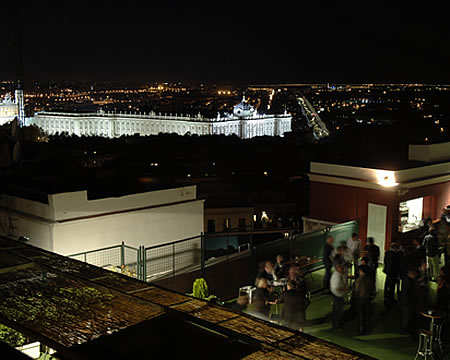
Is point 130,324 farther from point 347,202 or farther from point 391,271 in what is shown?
point 347,202

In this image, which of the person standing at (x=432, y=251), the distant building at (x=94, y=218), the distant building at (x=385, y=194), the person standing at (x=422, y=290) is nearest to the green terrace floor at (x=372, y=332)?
the person standing at (x=422, y=290)

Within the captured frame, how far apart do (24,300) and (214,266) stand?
588 centimetres

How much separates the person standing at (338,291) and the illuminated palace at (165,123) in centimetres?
11345

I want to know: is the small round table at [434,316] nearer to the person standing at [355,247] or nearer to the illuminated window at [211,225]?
the person standing at [355,247]

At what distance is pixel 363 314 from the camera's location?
8133 millimetres

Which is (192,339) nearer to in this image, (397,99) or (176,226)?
(176,226)

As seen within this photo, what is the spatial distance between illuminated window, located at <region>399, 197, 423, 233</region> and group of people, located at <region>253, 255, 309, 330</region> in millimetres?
5117

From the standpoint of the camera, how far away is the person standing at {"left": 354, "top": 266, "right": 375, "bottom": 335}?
311 inches

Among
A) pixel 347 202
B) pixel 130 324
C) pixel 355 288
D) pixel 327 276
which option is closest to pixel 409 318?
pixel 355 288

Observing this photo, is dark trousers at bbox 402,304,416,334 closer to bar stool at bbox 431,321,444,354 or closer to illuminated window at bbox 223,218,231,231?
bar stool at bbox 431,321,444,354

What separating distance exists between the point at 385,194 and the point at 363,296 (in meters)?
4.73

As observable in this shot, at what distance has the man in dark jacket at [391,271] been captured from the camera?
29.6ft

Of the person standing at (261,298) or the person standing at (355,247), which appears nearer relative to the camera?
the person standing at (261,298)

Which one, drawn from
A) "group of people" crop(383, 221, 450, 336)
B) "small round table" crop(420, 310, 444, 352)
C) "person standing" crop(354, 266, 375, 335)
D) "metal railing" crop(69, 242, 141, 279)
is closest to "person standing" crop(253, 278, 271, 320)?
"person standing" crop(354, 266, 375, 335)
